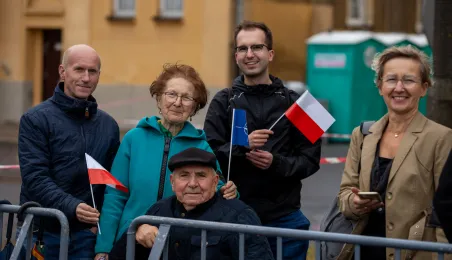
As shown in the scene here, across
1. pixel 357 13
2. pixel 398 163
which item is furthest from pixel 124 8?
pixel 398 163

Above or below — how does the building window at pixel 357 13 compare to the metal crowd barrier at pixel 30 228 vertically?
above

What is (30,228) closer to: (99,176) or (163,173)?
(99,176)

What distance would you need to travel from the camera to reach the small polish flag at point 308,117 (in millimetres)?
6008

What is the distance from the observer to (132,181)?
18.2ft

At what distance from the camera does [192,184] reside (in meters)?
5.15

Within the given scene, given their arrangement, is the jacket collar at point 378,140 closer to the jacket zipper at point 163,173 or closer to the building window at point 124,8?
the jacket zipper at point 163,173

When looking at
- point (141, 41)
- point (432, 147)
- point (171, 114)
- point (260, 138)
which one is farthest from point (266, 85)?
point (141, 41)

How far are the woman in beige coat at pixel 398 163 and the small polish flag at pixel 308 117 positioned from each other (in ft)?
1.97

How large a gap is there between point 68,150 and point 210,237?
1.16 m

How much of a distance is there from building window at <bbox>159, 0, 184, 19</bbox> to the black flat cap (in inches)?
953

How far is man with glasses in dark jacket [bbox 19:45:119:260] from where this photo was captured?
5645 mm

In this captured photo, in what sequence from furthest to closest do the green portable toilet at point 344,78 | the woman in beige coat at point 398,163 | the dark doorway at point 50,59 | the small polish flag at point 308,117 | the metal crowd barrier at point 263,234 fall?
the dark doorway at point 50,59 < the green portable toilet at point 344,78 < the small polish flag at point 308,117 < the woman in beige coat at point 398,163 < the metal crowd barrier at point 263,234

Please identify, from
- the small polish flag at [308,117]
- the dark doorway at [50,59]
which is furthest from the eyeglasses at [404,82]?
the dark doorway at [50,59]

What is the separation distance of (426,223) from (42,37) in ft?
85.6
